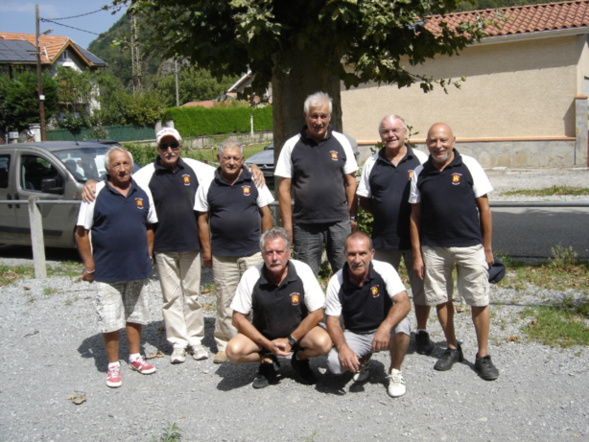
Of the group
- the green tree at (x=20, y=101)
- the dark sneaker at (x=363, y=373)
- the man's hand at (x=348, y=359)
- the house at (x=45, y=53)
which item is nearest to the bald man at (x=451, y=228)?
the dark sneaker at (x=363, y=373)

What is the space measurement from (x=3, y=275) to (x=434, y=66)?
1724 centimetres

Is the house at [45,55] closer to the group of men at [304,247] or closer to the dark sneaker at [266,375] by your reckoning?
the group of men at [304,247]

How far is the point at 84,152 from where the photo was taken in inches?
381

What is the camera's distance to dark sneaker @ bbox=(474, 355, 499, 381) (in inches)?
177

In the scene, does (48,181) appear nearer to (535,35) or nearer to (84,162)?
(84,162)

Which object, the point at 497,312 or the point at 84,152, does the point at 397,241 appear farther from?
the point at 84,152

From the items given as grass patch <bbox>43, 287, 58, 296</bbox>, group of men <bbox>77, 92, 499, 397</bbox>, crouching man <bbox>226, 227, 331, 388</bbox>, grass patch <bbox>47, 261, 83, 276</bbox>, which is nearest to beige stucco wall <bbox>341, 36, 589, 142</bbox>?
grass patch <bbox>47, 261, 83, 276</bbox>

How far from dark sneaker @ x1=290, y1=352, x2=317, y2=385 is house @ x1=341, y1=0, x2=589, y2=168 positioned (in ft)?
54.9

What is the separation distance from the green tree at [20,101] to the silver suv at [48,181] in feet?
110

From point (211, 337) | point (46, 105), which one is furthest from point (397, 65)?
point (46, 105)

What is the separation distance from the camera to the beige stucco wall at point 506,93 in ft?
67.4

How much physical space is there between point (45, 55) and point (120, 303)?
179ft

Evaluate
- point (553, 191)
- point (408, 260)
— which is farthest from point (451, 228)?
point (553, 191)

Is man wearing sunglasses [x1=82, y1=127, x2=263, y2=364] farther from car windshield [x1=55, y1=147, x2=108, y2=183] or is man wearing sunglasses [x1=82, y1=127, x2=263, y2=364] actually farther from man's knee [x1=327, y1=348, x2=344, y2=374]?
car windshield [x1=55, y1=147, x2=108, y2=183]
